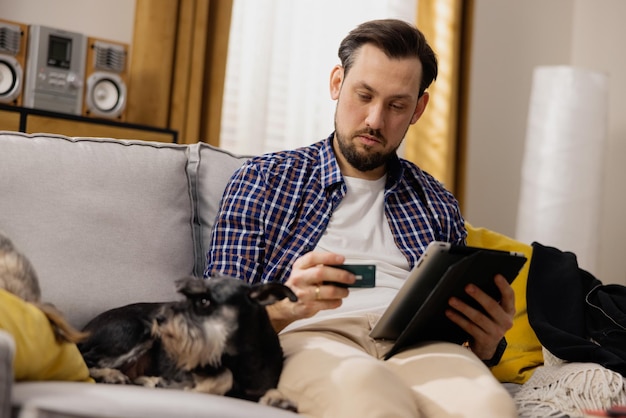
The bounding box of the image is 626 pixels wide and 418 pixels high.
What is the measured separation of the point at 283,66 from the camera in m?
3.76

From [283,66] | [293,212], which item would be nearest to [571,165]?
[283,66]

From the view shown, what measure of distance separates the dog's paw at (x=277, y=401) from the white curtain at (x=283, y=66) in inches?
90.3

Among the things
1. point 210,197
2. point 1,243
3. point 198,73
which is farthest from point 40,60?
point 1,243

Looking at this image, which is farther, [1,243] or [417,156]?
[417,156]

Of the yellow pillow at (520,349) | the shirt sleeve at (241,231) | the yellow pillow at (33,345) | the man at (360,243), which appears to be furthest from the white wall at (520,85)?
the yellow pillow at (33,345)

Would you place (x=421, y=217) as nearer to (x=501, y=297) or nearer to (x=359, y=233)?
(x=359, y=233)

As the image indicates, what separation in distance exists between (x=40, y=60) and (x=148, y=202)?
136 centimetres

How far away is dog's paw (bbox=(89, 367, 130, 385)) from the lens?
1.40m

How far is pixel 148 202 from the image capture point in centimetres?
192

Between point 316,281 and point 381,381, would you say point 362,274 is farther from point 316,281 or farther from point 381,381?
point 381,381

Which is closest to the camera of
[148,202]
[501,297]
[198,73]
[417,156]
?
[501,297]

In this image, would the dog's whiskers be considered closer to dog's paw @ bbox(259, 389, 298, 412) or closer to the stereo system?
dog's paw @ bbox(259, 389, 298, 412)

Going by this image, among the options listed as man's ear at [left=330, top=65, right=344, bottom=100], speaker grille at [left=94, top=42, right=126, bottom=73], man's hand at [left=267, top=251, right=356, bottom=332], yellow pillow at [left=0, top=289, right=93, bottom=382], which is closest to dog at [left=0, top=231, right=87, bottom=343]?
yellow pillow at [left=0, top=289, right=93, bottom=382]

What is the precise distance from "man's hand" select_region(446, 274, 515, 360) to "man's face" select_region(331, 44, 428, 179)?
0.49 m
